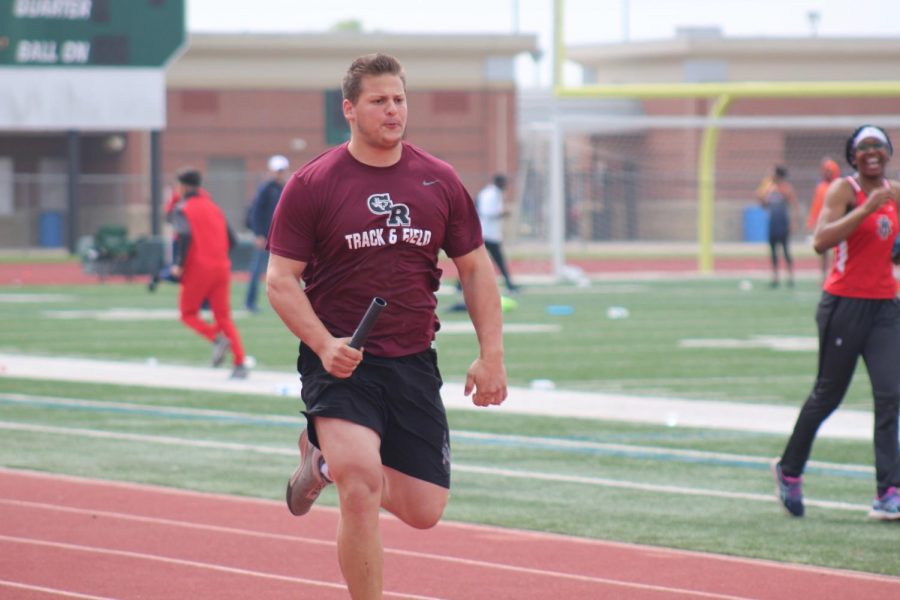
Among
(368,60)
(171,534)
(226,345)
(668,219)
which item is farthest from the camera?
(668,219)

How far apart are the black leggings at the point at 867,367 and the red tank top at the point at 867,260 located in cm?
5

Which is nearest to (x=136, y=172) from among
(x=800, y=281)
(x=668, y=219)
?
(x=668, y=219)

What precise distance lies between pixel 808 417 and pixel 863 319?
58cm

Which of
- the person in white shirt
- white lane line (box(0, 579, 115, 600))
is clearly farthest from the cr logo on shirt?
the person in white shirt

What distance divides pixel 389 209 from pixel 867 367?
373 centimetres

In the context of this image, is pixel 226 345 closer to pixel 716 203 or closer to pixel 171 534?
pixel 171 534

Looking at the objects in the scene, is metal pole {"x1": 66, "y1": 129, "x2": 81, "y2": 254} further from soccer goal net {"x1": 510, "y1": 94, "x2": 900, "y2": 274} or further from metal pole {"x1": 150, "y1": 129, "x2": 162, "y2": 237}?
soccer goal net {"x1": 510, "y1": 94, "x2": 900, "y2": 274}

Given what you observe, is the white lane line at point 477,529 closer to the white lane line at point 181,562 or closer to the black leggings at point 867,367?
the white lane line at point 181,562

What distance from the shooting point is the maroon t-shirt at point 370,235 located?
620 cm

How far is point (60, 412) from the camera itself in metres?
13.6

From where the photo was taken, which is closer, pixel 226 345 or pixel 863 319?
pixel 863 319

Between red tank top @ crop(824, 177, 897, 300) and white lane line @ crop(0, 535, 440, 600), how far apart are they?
9.92 ft

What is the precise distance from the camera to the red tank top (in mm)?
9031

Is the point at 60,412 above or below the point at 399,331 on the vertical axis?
below
